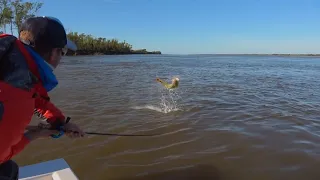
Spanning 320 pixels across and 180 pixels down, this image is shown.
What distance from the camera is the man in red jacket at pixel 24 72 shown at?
5.70 feet

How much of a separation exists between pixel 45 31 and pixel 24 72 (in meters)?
0.36

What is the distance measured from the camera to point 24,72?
178cm

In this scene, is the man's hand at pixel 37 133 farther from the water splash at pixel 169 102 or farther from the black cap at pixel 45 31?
the water splash at pixel 169 102

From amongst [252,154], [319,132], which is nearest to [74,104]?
[252,154]

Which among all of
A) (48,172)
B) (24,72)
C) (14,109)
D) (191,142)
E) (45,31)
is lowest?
(191,142)

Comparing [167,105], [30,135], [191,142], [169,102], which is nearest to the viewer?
[30,135]

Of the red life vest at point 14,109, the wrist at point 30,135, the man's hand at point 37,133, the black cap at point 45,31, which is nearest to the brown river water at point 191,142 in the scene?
the man's hand at point 37,133

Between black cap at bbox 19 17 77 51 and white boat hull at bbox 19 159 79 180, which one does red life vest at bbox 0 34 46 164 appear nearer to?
black cap at bbox 19 17 77 51

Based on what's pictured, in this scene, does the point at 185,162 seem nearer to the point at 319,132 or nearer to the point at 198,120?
the point at 198,120

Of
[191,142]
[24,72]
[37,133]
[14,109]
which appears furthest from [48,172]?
[191,142]

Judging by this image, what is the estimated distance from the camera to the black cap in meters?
1.96

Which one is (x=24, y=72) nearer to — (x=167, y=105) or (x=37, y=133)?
(x=37, y=133)

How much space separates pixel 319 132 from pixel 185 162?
3669mm

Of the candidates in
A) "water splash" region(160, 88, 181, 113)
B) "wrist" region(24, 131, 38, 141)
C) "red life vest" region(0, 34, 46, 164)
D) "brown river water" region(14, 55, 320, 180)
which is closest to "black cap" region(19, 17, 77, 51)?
"red life vest" region(0, 34, 46, 164)
